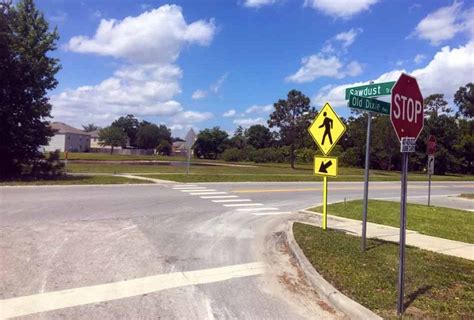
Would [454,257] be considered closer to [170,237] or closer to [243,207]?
[170,237]

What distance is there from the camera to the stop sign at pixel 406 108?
464 cm

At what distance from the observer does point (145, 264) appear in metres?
6.61

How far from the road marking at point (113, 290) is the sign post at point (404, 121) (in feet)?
7.86

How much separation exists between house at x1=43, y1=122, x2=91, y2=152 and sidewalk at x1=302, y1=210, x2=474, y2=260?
3700 inches

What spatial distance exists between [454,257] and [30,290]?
710 cm

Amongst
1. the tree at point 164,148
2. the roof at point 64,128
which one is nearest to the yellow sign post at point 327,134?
the roof at point 64,128

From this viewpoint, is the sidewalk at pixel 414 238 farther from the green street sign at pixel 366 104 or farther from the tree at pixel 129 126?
the tree at pixel 129 126

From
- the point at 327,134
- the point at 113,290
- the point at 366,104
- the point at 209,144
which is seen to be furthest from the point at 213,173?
the point at 209,144

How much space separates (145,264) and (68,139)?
10332 cm

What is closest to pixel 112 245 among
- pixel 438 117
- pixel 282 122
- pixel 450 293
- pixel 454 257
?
pixel 450 293

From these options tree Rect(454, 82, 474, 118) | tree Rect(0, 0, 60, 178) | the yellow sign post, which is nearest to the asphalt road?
the yellow sign post

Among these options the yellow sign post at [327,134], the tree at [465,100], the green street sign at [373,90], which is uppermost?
the tree at [465,100]

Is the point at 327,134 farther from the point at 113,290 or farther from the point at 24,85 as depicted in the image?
the point at 24,85

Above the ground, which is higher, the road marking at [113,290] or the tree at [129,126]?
the tree at [129,126]
